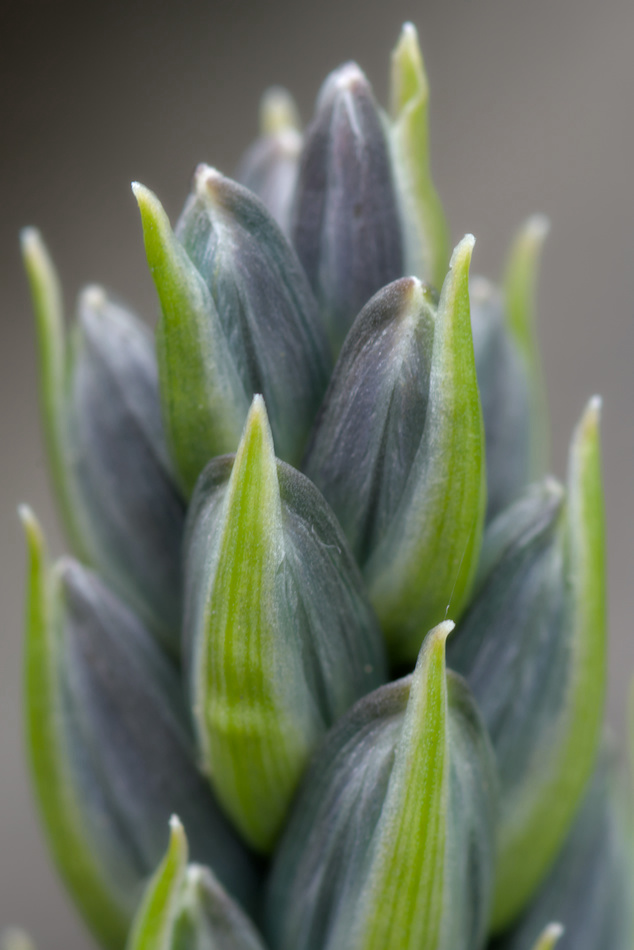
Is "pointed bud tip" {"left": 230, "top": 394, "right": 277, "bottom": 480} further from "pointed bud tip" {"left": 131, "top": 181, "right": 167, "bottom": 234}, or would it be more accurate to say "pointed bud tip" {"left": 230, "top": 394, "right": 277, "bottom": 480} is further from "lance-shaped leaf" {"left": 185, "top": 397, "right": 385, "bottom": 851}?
"pointed bud tip" {"left": 131, "top": 181, "right": 167, "bottom": 234}

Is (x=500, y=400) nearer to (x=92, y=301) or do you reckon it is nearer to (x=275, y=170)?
(x=275, y=170)

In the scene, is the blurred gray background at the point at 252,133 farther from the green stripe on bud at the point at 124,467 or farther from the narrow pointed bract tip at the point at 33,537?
the narrow pointed bract tip at the point at 33,537

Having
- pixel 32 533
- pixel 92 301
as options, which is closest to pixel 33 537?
pixel 32 533

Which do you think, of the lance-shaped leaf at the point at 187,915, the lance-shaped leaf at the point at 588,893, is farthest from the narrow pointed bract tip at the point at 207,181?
the lance-shaped leaf at the point at 588,893

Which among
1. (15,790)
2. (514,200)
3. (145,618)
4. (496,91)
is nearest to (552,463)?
(514,200)

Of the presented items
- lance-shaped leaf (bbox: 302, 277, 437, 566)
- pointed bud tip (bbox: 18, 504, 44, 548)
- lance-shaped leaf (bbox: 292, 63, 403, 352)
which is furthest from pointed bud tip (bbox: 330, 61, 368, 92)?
pointed bud tip (bbox: 18, 504, 44, 548)

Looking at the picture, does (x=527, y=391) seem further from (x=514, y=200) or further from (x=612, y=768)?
(x=514, y=200)
